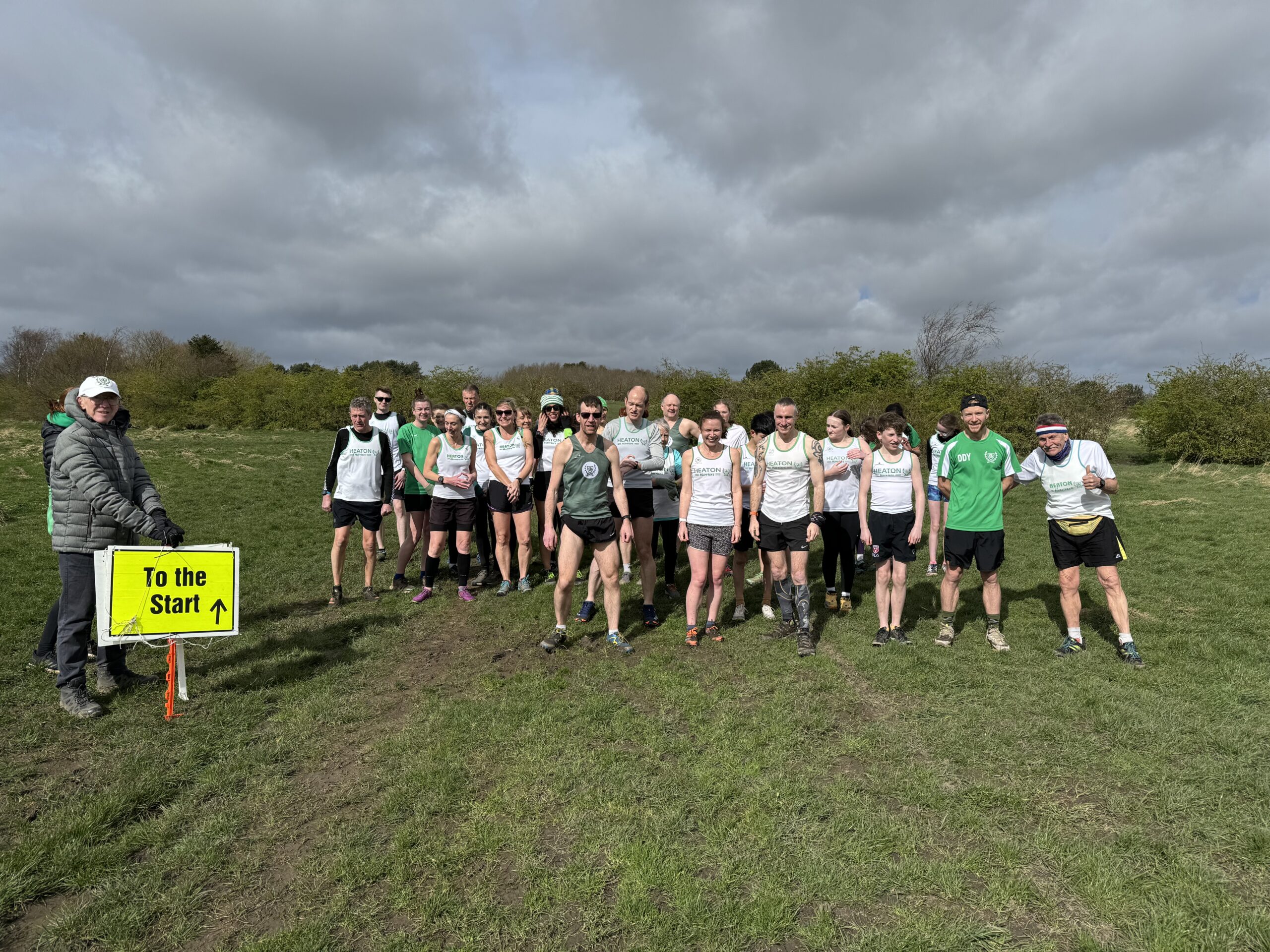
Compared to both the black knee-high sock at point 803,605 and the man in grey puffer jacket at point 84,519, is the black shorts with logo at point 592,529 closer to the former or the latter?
the black knee-high sock at point 803,605

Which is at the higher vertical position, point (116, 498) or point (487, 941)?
point (116, 498)

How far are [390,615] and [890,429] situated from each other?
5.34 meters

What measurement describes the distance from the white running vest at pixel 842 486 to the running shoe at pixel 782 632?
1469 millimetres

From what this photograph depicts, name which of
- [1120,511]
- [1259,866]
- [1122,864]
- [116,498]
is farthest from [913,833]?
[1120,511]

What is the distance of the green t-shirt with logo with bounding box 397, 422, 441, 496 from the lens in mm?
7773

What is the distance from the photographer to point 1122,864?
2.96 m

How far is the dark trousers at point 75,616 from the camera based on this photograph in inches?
175

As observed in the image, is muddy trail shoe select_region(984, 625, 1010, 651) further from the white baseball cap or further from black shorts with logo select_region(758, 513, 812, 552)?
the white baseball cap

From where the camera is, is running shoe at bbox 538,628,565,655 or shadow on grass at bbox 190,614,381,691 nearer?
shadow on grass at bbox 190,614,381,691

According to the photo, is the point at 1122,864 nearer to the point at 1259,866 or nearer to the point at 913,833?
the point at 1259,866

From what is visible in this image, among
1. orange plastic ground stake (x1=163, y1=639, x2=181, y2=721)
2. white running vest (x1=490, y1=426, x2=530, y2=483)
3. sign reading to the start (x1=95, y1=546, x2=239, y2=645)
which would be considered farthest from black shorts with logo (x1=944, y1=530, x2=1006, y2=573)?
orange plastic ground stake (x1=163, y1=639, x2=181, y2=721)

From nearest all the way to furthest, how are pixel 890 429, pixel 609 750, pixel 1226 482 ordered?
pixel 609 750, pixel 890 429, pixel 1226 482

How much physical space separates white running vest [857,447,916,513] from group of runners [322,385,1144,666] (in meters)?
0.01

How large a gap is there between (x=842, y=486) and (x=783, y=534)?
149 cm
